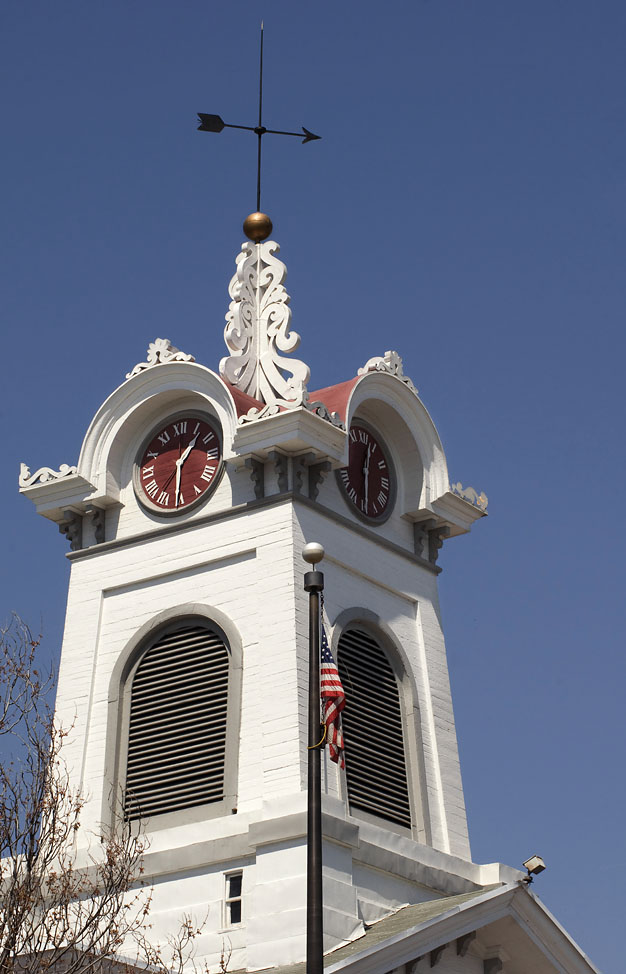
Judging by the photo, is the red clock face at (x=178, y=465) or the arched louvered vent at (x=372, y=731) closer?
the arched louvered vent at (x=372, y=731)

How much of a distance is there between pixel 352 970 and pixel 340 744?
353cm

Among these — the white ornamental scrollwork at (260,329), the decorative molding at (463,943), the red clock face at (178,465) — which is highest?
the white ornamental scrollwork at (260,329)

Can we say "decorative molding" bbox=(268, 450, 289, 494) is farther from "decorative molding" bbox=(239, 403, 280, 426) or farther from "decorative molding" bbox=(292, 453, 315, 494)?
"decorative molding" bbox=(239, 403, 280, 426)

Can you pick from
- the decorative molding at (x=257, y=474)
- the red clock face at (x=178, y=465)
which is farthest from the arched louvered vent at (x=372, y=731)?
the red clock face at (x=178, y=465)

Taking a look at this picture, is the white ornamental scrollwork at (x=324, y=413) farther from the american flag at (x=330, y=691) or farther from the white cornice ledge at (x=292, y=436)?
the american flag at (x=330, y=691)

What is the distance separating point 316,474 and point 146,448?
416 centimetres

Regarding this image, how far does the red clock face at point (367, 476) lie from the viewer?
104 ft

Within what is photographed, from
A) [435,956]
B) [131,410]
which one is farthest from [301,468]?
[435,956]

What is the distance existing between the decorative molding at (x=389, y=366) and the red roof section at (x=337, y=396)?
0.88 m

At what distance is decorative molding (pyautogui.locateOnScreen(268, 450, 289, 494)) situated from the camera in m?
29.8

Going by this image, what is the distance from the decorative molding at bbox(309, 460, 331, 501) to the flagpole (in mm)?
9960

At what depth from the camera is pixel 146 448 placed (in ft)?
106

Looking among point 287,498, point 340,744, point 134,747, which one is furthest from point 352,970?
point 287,498

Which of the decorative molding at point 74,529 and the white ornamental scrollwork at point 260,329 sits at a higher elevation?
the white ornamental scrollwork at point 260,329
